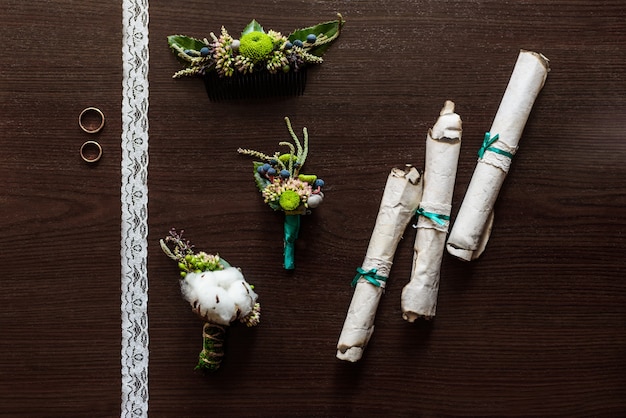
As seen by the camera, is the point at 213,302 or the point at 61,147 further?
the point at 61,147

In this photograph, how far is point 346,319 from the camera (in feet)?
4.80

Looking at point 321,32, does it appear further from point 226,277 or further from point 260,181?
point 226,277

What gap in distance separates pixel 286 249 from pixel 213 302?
0.21 m

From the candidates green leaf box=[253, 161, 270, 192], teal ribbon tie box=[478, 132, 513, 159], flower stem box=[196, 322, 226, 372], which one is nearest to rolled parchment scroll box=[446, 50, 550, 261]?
teal ribbon tie box=[478, 132, 513, 159]

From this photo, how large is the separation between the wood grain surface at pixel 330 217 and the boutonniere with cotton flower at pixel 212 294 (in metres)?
0.04

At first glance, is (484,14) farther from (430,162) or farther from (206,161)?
(206,161)

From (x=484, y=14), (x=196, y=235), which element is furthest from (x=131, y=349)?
(x=484, y=14)

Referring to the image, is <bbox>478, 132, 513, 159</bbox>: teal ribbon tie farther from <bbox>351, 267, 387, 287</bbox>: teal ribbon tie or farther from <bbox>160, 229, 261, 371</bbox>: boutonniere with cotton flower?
<bbox>160, 229, 261, 371</bbox>: boutonniere with cotton flower

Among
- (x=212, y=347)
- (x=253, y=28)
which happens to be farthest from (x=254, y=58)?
(x=212, y=347)

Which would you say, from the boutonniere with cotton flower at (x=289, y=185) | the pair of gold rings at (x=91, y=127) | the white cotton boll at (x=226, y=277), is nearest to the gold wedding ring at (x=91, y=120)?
the pair of gold rings at (x=91, y=127)

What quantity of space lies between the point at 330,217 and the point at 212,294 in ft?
1.06

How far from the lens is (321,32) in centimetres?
146

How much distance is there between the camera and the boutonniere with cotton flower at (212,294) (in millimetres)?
1368

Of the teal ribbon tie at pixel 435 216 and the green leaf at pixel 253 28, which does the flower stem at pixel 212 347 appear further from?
the green leaf at pixel 253 28
